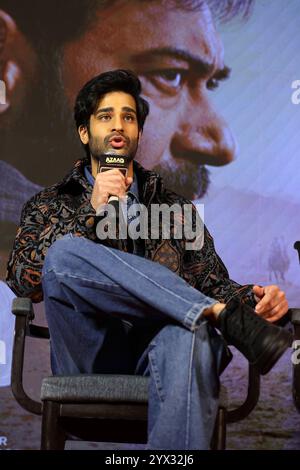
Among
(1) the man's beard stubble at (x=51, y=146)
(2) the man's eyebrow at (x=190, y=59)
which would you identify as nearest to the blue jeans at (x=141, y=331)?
(1) the man's beard stubble at (x=51, y=146)

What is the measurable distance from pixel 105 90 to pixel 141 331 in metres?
0.82

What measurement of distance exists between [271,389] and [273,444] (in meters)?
0.18

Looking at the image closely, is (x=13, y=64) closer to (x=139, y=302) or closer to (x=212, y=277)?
(x=212, y=277)

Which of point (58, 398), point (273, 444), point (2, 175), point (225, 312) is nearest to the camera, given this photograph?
point (225, 312)

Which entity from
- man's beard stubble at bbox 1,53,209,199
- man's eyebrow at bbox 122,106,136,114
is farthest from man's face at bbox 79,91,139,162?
man's beard stubble at bbox 1,53,209,199

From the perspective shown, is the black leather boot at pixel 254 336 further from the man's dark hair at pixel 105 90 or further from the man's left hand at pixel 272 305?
the man's dark hair at pixel 105 90

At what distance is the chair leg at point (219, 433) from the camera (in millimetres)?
1537

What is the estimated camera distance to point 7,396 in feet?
8.21

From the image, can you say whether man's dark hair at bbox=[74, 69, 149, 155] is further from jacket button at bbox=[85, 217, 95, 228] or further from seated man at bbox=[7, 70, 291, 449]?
jacket button at bbox=[85, 217, 95, 228]

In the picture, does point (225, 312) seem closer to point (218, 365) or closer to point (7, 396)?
point (218, 365)

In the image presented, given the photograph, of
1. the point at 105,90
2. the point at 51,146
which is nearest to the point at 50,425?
the point at 105,90

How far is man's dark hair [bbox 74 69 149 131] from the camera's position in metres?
2.16
